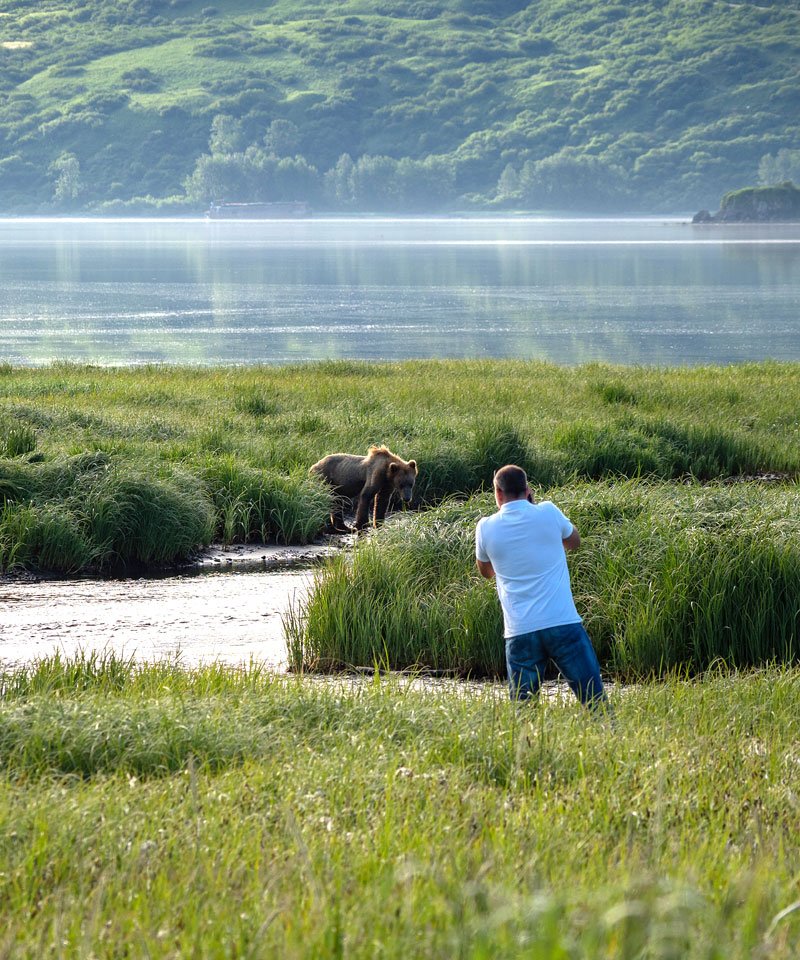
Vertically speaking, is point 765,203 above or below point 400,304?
above

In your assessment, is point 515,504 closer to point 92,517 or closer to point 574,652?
point 574,652

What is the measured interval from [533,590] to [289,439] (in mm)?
10866

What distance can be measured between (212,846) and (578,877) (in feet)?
4.36

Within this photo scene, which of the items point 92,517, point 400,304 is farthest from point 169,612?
point 400,304

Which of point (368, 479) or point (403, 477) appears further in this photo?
point (368, 479)

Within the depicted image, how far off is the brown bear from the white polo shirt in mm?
6611

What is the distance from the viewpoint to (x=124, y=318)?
5938 cm

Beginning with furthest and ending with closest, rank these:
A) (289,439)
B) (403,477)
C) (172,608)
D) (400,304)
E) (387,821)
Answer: (400,304), (289,439), (403,477), (172,608), (387,821)

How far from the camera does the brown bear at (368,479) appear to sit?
47.1 ft

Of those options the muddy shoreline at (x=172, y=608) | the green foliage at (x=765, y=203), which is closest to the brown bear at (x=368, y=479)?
the muddy shoreline at (x=172, y=608)

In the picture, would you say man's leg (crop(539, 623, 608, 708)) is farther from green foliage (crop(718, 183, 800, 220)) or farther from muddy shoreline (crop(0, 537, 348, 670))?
green foliage (crop(718, 183, 800, 220))

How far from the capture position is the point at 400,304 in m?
69.4

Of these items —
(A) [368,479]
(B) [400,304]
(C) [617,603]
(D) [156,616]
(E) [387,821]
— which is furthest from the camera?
(B) [400,304]

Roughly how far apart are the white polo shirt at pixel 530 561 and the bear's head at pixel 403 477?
6602 millimetres
